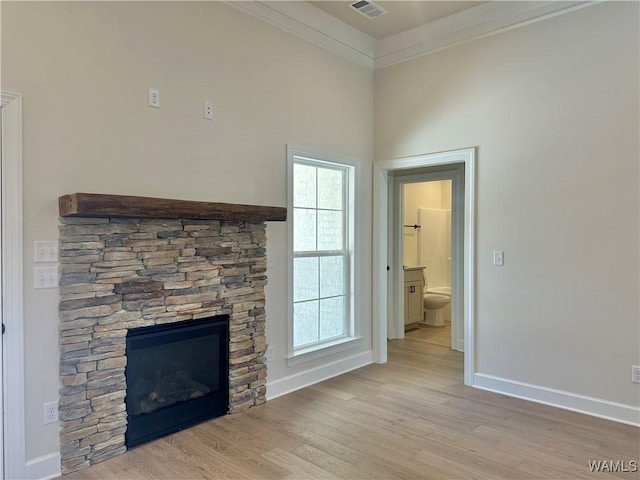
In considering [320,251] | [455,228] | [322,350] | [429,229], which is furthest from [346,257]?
[429,229]

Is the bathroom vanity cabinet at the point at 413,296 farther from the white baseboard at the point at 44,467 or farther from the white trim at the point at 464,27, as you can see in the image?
the white baseboard at the point at 44,467

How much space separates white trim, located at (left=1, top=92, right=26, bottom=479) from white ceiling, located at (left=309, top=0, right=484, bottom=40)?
2.59 meters

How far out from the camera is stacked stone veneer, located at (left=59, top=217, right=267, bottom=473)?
2.53 meters

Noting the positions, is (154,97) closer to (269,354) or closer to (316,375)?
(269,354)

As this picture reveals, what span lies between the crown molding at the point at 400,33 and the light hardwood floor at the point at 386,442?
311cm

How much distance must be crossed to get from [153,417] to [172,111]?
206 centimetres

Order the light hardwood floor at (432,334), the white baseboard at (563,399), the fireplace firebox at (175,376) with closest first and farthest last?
the fireplace firebox at (175,376), the white baseboard at (563,399), the light hardwood floor at (432,334)

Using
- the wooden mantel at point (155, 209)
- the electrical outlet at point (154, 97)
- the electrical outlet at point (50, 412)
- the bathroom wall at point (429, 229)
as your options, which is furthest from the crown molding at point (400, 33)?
the electrical outlet at point (50, 412)

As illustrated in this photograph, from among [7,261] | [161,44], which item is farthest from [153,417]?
[161,44]

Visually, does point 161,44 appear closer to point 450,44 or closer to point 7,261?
point 7,261

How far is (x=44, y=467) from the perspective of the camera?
96.3 inches

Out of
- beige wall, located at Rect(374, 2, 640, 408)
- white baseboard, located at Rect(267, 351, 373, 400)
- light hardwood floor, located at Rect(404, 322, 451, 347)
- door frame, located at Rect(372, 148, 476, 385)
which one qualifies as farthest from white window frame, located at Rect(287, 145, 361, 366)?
light hardwood floor, located at Rect(404, 322, 451, 347)

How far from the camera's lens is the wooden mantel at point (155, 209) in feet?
7.84

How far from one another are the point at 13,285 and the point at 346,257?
2868mm
